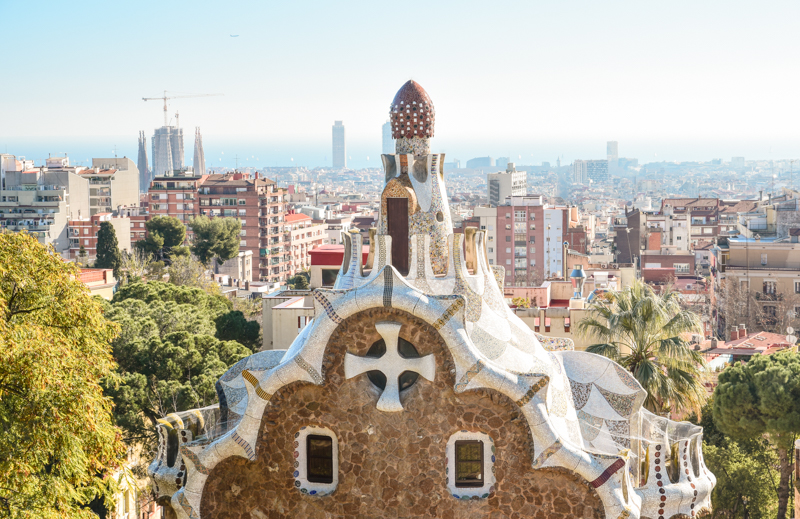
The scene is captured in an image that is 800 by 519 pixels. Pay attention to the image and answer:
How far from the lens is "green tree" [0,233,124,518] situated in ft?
36.2

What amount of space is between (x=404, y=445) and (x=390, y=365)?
93 cm

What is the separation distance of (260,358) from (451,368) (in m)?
3.33

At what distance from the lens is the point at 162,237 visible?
227ft

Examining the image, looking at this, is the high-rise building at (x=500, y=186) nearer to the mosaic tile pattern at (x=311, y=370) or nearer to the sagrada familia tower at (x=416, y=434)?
the sagrada familia tower at (x=416, y=434)

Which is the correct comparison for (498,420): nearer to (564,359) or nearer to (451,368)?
(451,368)

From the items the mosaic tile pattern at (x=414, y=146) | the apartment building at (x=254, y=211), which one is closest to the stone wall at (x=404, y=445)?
the mosaic tile pattern at (x=414, y=146)

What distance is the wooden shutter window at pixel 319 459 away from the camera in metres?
11.9

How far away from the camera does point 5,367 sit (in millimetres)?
11008

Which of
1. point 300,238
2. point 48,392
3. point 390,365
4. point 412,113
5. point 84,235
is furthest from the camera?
point 300,238

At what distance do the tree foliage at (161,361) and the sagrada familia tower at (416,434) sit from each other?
8372 mm

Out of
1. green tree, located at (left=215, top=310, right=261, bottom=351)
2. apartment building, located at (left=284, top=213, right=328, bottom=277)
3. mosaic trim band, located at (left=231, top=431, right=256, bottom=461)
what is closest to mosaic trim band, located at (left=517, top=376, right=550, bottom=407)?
mosaic trim band, located at (left=231, top=431, right=256, bottom=461)

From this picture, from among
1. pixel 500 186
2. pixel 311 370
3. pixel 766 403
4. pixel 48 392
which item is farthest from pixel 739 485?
pixel 500 186

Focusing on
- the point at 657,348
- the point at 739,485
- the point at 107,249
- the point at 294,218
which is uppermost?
the point at 657,348

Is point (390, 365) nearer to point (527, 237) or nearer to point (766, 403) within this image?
point (766, 403)
